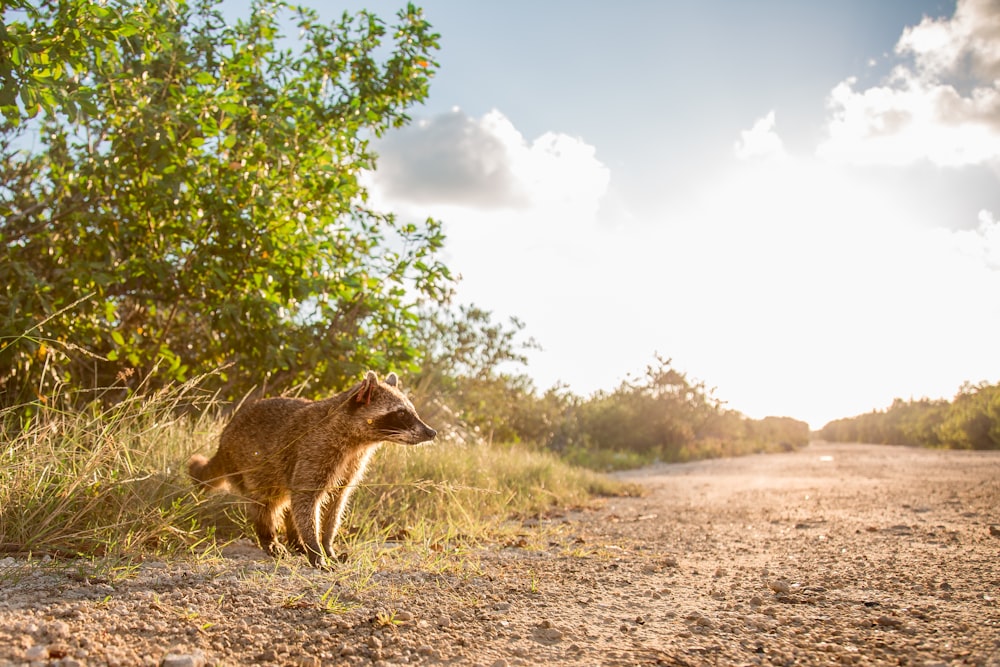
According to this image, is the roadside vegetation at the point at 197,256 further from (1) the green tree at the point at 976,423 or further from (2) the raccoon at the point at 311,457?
(1) the green tree at the point at 976,423

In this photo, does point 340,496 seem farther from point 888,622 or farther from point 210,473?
point 888,622

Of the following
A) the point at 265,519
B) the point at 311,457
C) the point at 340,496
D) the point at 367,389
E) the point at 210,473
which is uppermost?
the point at 367,389

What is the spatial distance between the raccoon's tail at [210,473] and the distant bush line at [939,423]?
18.5 m

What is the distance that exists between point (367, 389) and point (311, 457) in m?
0.59

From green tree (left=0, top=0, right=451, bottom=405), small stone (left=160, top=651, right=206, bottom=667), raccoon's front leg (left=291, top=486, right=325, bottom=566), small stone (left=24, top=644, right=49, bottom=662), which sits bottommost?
small stone (left=160, top=651, right=206, bottom=667)

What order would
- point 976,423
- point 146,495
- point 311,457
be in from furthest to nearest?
point 976,423 < point 311,457 < point 146,495

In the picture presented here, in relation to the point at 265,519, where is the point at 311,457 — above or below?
above

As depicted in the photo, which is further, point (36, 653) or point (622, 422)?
point (622, 422)

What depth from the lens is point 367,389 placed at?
4.86m

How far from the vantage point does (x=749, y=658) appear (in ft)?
8.84

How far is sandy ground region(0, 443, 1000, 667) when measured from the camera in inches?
105

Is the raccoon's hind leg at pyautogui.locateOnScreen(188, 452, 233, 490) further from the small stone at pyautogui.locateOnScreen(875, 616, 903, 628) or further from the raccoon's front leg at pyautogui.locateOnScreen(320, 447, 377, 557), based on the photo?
the small stone at pyautogui.locateOnScreen(875, 616, 903, 628)

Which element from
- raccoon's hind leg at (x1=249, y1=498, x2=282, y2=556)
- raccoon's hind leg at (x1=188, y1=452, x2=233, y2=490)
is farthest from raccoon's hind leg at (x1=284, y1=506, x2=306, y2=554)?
raccoon's hind leg at (x1=188, y1=452, x2=233, y2=490)

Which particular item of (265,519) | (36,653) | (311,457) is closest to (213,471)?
(265,519)
